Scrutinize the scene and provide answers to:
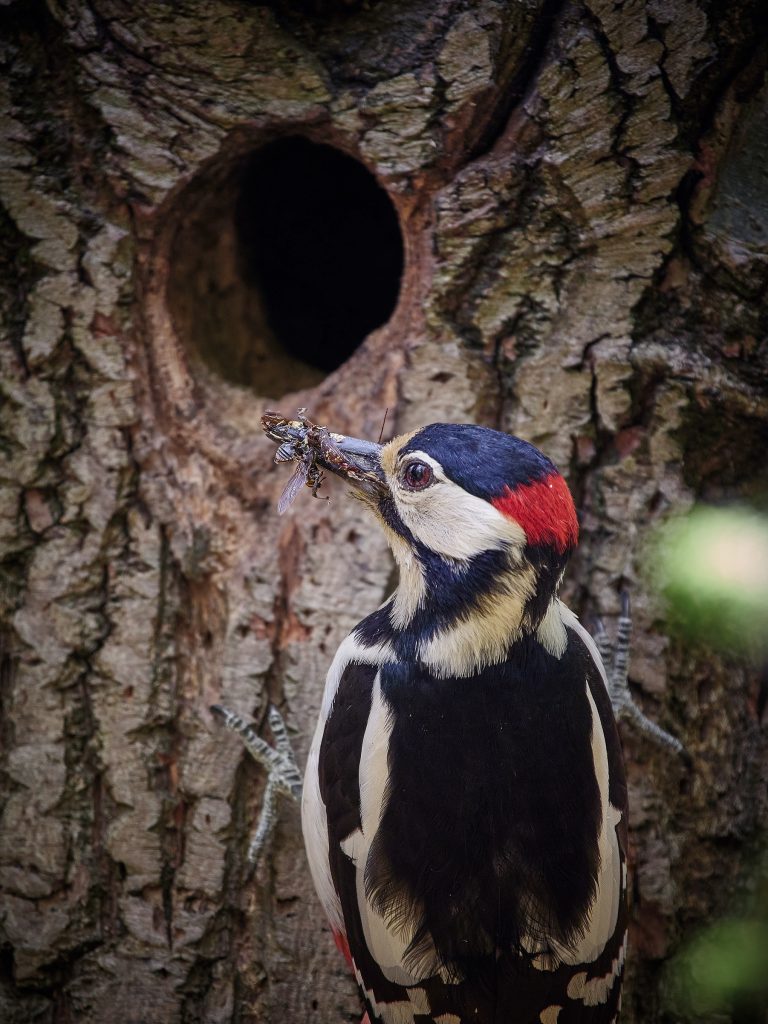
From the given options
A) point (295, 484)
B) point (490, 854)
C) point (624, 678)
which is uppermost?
point (295, 484)

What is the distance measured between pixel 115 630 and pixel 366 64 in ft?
4.53

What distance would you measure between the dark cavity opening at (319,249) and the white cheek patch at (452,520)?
114cm

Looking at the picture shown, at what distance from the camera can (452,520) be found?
1.71m

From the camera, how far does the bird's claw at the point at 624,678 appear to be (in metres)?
2.04

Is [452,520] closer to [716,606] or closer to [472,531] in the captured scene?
[472,531]

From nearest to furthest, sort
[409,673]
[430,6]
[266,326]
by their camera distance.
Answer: [409,673], [430,6], [266,326]

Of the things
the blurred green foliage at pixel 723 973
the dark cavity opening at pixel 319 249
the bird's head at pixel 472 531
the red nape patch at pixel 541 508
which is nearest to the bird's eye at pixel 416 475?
the bird's head at pixel 472 531

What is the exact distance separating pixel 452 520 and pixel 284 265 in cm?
144

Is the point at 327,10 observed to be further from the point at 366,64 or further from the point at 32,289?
the point at 32,289

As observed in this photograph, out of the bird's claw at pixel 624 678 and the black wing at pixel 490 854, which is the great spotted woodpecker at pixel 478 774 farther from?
the bird's claw at pixel 624 678

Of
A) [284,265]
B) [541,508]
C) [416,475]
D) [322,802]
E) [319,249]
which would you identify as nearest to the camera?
[541,508]

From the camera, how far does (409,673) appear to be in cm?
181

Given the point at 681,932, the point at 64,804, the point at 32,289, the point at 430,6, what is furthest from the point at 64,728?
the point at 430,6

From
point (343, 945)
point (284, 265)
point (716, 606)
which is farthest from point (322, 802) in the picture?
point (284, 265)
